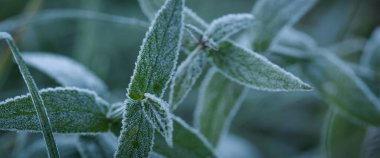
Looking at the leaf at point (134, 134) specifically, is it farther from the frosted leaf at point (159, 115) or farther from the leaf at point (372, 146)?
the leaf at point (372, 146)

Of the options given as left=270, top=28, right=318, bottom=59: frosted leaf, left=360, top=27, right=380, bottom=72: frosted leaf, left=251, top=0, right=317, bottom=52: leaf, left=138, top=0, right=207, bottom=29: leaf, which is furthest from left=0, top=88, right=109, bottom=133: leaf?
left=360, top=27, right=380, bottom=72: frosted leaf

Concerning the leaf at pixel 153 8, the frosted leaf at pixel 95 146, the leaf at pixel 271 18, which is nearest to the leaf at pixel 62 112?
the frosted leaf at pixel 95 146

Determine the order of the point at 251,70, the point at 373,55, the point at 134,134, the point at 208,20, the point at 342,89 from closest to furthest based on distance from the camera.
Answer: the point at 134,134
the point at 251,70
the point at 342,89
the point at 373,55
the point at 208,20

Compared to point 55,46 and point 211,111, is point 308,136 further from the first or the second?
point 55,46

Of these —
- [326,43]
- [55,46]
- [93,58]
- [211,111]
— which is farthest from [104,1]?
[211,111]

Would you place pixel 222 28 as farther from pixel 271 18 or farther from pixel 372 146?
pixel 372 146

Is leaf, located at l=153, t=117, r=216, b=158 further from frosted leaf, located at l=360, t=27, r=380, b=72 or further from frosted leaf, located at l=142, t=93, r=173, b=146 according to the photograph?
frosted leaf, located at l=360, t=27, r=380, b=72

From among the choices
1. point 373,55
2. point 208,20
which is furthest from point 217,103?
point 208,20
